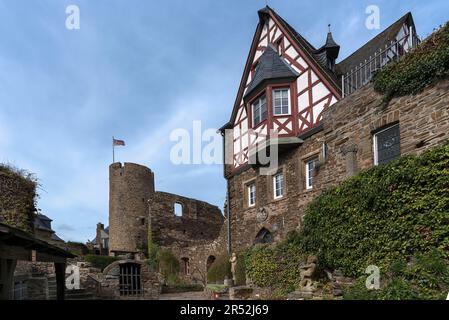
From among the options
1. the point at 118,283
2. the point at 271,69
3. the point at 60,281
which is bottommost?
the point at 118,283

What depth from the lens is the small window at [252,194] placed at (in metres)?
16.5

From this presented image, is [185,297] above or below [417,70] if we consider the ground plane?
below

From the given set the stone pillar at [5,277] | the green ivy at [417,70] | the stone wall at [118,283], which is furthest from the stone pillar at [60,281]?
the green ivy at [417,70]

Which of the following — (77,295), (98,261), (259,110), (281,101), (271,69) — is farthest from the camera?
(98,261)

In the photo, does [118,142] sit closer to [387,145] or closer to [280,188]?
[280,188]

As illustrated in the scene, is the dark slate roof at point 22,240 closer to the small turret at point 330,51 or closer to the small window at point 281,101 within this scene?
the small window at point 281,101

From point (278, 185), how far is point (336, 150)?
14.6ft

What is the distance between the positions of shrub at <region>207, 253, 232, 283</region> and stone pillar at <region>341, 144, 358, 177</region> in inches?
352

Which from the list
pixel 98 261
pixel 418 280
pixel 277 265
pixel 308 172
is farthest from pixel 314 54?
pixel 98 261

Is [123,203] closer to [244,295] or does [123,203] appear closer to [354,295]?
[244,295]

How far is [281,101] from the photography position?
14633mm

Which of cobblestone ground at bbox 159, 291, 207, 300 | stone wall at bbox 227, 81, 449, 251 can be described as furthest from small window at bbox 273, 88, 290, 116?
cobblestone ground at bbox 159, 291, 207, 300

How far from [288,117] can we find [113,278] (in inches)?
399
